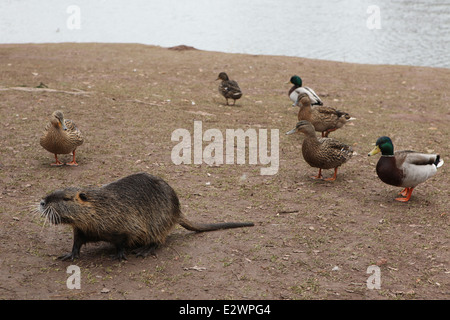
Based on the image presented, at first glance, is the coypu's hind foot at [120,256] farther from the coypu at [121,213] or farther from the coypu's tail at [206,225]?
the coypu's tail at [206,225]

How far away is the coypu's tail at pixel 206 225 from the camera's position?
4871 mm

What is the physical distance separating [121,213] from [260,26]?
2253 cm

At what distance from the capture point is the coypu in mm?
4246

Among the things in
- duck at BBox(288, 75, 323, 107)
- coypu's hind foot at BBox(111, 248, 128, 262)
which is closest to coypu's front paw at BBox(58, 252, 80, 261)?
coypu's hind foot at BBox(111, 248, 128, 262)

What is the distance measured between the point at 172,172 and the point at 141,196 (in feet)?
7.15

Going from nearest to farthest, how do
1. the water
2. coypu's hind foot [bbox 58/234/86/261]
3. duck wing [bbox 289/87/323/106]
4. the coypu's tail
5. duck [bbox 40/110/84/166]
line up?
coypu's hind foot [bbox 58/234/86/261] < the coypu's tail < duck [bbox 40/110/84/166] < duck wing [bbox 289/87/323/106] < the water

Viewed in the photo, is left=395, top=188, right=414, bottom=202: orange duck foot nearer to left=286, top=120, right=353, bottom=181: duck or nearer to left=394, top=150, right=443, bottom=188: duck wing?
left=394, top=150, right=443, bottom=188: duck wing

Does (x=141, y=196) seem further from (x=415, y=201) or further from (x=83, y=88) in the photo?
(x=83, y=88)

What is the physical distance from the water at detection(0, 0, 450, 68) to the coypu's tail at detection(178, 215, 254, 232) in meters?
15.0

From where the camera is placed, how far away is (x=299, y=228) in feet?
17.1

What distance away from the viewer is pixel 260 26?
1005 inches

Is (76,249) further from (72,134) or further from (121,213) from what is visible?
(72,134)

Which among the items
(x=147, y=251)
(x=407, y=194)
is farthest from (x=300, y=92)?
(x=147, y=251)

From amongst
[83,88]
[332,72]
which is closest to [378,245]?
[83,88]
